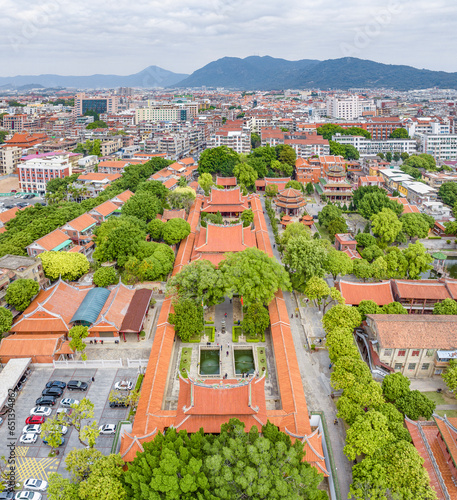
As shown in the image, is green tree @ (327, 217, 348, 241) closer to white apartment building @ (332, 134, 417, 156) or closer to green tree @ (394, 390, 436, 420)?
green tree @ (394, 390, 436, 420)

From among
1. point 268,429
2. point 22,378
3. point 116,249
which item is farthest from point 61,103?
point 268,429

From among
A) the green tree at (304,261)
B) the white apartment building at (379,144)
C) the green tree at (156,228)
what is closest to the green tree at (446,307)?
the green tree at (304,261)

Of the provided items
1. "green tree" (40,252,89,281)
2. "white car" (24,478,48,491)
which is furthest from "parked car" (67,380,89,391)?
"green tree" (40,252,89,281)

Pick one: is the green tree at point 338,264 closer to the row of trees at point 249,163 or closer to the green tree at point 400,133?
the row of trees at point 249,163

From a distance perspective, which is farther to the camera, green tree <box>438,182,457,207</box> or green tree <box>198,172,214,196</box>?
green tree <box>198,172,214,196</box>

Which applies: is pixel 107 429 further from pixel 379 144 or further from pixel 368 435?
pixel 379 144

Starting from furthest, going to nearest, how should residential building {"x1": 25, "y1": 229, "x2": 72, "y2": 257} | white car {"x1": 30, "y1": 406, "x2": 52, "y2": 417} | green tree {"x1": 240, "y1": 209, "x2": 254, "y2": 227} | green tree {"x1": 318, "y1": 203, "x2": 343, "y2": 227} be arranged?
green tree {"x1": 318, "y1": 203, "x2": 343, "y2": 227} < green tree {"x1": 240, "y1": 209, "x2": 254, "y2": 227} < residential building {"x1": 25, "y1": 229, "x2": 72, "y2": 257} < white car {"x1": 30, "y1": 406, "x2": 52, "y2": 417}

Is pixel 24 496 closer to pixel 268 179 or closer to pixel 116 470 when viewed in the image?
pixel 116 470
